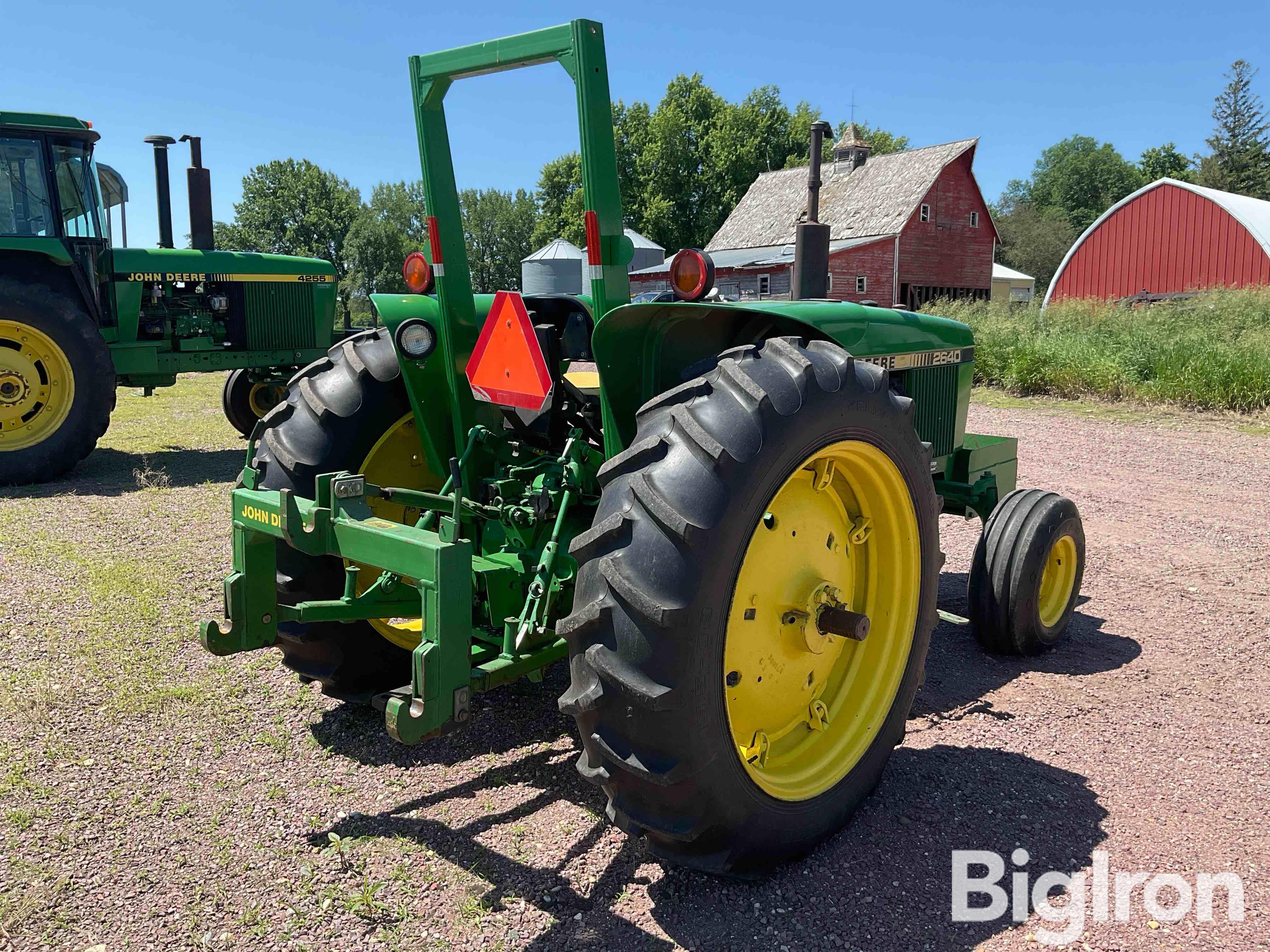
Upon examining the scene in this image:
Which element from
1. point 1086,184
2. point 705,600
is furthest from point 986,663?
point 1086,184

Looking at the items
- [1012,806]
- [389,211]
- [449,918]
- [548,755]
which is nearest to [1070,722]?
[1012,806]

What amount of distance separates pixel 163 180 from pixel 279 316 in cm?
204

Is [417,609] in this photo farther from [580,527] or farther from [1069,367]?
[1069,367]

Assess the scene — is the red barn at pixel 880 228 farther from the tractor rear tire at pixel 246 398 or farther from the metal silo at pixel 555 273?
the tractor rear tire at pixel 246 398

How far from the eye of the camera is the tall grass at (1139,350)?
42.0 feet

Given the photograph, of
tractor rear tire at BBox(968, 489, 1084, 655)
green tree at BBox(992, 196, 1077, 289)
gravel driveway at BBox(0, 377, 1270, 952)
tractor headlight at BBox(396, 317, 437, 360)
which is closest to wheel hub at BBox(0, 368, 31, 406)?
gravel driveway at BBox(0, 377, 1270, 952)

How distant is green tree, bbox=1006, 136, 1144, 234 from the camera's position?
78.2m

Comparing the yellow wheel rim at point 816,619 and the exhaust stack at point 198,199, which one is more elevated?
the exhaust stack at point 198,199

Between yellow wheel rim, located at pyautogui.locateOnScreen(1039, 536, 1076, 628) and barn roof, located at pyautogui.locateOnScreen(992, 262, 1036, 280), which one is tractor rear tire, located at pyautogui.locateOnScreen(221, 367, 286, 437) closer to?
yellow wheel rim, located at pyautogui.locateOnScreen(1039, 536, 1076, 628)

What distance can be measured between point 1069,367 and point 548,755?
45.2 feet

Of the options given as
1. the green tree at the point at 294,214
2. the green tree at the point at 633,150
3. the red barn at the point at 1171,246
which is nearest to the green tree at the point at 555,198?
the green tree at the point at 633,150

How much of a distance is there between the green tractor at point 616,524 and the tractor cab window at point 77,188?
23.3 ft

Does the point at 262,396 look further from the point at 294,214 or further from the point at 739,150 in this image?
the point at 294,214

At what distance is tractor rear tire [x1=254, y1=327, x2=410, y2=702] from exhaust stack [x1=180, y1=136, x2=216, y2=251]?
8366 mm
